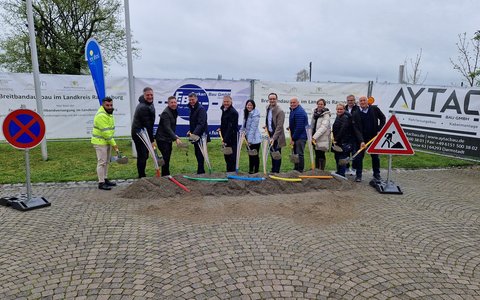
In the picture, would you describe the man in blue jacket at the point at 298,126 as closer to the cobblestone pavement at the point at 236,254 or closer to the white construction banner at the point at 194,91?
the cobblestone pavement at the point at 236,254

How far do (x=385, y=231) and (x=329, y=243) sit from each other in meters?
1.00

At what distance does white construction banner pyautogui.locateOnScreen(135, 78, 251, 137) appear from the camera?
11789mm

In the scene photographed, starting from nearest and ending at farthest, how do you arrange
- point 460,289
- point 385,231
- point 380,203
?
point 460,289
point 385,231
point 380,203

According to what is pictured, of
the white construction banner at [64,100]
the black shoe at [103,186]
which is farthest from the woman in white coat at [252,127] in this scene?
the white construction banner at [64,100]

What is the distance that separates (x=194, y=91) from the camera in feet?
39.2

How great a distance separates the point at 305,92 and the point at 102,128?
316 inches

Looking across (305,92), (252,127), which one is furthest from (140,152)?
(305,92)

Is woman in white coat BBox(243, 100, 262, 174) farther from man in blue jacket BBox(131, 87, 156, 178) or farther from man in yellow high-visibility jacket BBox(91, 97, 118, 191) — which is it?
man in yellow high-visibility jacket BBox(91, 97, 118, 191)

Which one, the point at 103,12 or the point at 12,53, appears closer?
the point at 12,53

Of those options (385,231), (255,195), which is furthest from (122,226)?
(385,231)

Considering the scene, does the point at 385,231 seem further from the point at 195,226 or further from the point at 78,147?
the point at 78,147

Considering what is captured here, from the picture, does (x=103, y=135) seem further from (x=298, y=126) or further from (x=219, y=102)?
(x=219, y=102)

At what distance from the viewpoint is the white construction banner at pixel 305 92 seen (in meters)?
12.6

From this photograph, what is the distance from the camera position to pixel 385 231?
16.0 feet
